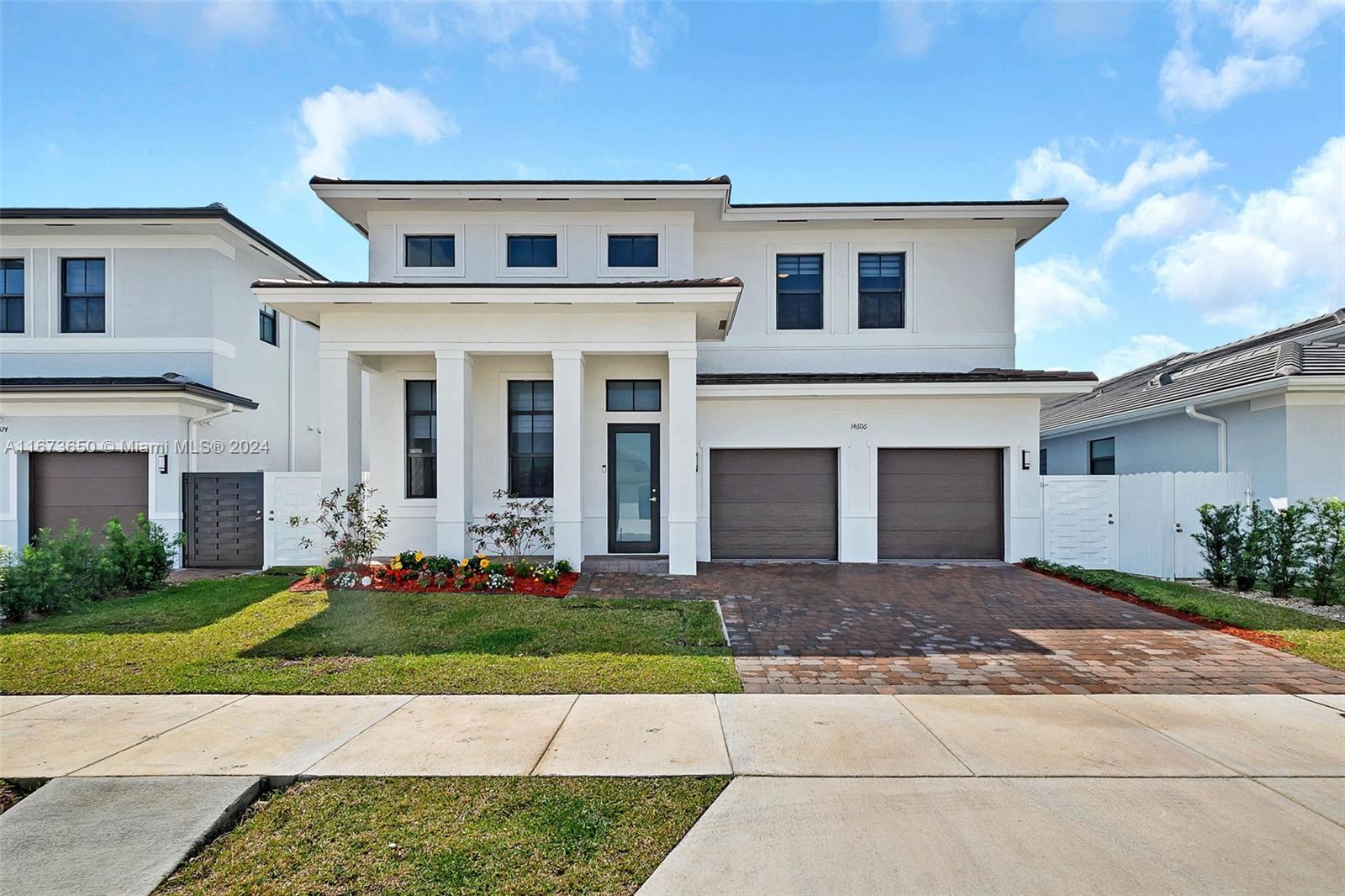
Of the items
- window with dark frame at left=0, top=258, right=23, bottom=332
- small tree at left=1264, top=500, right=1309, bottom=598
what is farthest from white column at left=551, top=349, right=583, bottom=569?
window with dark frame at left=0, top=258, right=23, bottom=332

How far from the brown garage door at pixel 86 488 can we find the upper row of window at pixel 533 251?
6.39m

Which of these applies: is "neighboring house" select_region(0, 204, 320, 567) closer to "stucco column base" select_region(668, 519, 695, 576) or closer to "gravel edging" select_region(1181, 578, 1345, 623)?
"stucco column base" select_region(668, 519, 695, 576)

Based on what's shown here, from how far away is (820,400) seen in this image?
11727 millimetres

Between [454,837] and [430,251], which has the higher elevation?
[430,251]

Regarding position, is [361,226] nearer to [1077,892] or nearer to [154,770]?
[154,770]

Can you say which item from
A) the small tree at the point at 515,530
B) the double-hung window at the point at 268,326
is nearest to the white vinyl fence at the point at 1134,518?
the small tree at the point at 515,530

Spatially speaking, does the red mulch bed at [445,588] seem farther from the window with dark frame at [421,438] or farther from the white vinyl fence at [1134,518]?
the white vinyl fence at [1134,518]

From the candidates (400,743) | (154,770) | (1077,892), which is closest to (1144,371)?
(1077,892)

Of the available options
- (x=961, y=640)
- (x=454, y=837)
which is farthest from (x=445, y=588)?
(x=961, y=640)

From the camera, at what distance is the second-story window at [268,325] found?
14.9m

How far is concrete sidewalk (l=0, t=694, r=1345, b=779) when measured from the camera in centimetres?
389

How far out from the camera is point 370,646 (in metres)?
6.53

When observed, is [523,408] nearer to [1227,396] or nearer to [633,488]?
[633,488]

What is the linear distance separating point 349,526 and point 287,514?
2.24 meters
